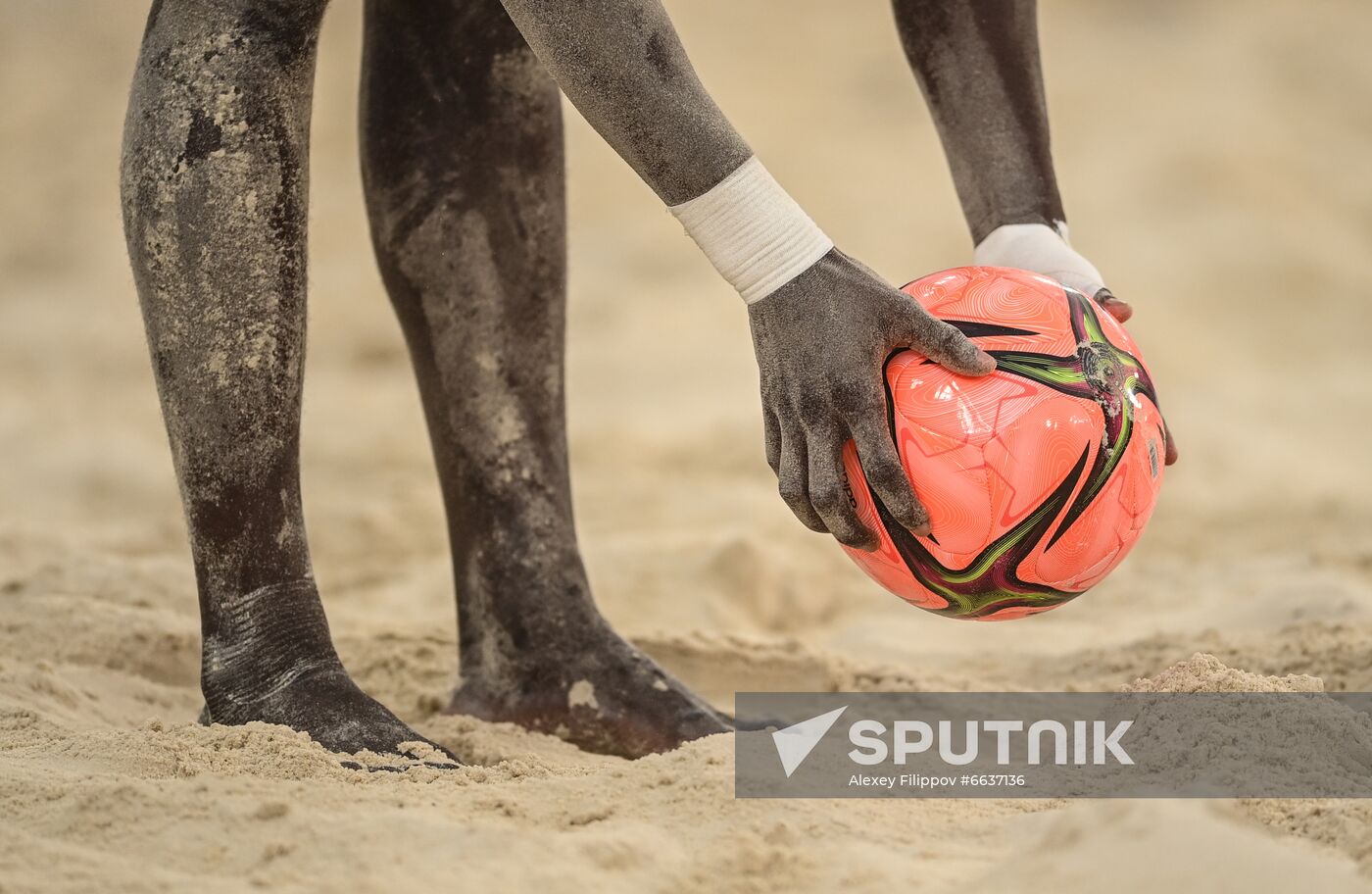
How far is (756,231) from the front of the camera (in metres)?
1.65

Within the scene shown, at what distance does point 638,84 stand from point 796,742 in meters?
0.83

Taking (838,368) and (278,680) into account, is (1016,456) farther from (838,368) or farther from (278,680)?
(278,680)

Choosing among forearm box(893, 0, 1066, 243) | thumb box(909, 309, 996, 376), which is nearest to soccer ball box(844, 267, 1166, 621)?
thumb box(909, 309, 996, 376)

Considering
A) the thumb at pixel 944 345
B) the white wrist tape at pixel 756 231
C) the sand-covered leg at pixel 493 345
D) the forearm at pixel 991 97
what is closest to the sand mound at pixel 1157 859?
the thumb at pixel 944 345

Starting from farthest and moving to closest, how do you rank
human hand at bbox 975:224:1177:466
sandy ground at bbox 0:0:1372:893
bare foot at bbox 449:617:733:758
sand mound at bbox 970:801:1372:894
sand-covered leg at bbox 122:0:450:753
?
1. bare foot at bbox 449:617:733:758
2. human hand at bbox 975:224:1177:466
3. sand-covered leg at bbox 122:0:450:753
4. sandy ground at bbox 0:0:1372:893
5. sand mound at bbox 970:801:1372:894

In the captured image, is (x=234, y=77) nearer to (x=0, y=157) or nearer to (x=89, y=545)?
(x=89, y=545)

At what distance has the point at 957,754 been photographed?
196 centimetres

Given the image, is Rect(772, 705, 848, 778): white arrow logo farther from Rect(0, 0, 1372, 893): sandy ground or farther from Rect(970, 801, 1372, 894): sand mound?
Rect(970, 801, 1372, 894): sand mound

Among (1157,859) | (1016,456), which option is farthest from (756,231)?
(1157,859)

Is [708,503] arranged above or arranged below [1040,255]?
below

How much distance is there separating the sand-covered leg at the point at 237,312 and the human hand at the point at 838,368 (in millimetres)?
641

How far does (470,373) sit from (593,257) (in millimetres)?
3733

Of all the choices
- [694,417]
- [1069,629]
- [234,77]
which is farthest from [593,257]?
[234,77]

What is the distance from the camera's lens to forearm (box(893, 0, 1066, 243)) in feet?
6.84
